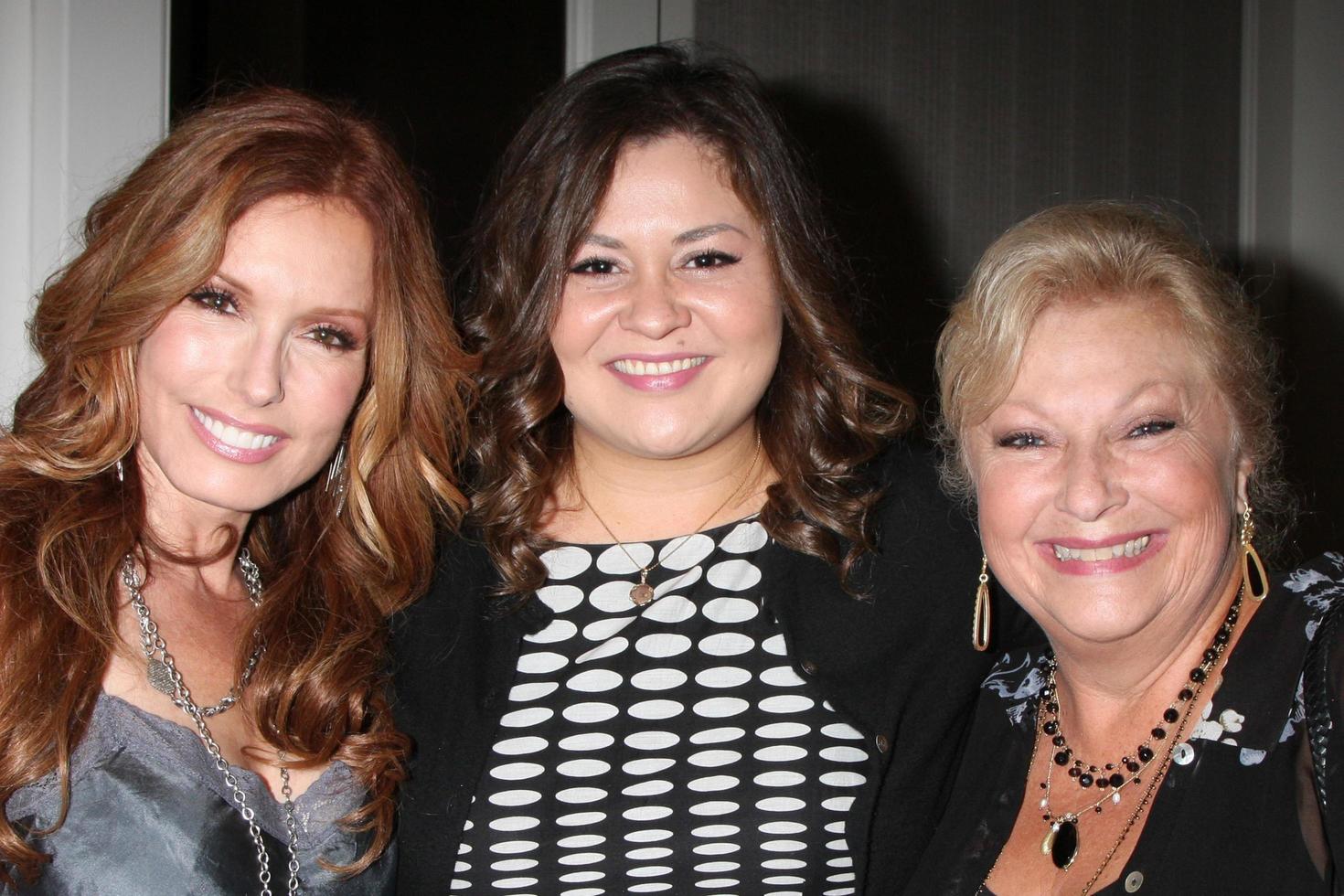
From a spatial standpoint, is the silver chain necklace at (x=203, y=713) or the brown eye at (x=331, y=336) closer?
the silver chain necklace at (x=203, y=713)

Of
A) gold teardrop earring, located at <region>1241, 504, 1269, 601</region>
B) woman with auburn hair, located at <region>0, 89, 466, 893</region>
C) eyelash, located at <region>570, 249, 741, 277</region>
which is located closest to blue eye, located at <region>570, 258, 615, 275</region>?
eyelash, located at <region>570, 249, 741, 277</region>

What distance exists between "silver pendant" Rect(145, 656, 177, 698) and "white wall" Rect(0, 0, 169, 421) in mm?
1042

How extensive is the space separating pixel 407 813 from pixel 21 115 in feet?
5.35

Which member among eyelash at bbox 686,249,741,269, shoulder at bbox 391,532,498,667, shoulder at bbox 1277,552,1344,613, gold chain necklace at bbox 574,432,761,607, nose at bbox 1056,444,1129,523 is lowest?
shoulder at bbox 391,532,498,667

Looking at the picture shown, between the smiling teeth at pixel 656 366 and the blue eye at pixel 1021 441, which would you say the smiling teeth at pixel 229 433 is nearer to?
the smiling teeth at pixel 656 366

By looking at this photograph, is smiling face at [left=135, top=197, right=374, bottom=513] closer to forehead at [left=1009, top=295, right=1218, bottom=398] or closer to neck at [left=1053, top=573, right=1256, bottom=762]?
forehead at [left=1009, top=295, right=1218, bottom=398]

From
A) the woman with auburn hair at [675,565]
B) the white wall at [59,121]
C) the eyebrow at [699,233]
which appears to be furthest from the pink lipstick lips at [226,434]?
the white wall at [59,121]

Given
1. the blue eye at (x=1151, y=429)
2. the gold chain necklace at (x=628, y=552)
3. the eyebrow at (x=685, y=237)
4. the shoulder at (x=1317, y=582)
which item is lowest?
the gold chain necklace at (x=628, y=552)

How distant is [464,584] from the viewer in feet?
6.85

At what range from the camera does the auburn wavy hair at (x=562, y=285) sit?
2031mm

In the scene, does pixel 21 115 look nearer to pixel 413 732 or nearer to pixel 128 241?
pixel 128 241

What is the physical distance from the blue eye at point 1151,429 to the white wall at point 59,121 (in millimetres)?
2003

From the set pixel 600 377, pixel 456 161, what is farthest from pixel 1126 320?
pixel 456 161

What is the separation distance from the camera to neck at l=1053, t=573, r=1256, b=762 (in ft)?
5.68
